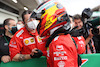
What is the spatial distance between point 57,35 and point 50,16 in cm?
16

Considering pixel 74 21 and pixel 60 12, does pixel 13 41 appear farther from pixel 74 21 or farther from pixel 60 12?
pixel 74 21

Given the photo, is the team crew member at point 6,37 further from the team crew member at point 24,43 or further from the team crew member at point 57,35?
the team crew member at point 57,35

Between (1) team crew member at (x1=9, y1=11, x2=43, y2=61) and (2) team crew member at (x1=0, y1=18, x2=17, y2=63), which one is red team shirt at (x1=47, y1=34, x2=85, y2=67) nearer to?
(1) team crew member at (x1=9, y1=11, x2=43, y2=61)

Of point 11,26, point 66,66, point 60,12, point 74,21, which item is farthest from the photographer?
point 11,26

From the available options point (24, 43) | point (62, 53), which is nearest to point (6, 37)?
point (24, 43)

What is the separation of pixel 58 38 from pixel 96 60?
71 centimetres

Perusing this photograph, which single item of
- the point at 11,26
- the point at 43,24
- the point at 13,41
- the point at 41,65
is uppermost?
the point at 11,26

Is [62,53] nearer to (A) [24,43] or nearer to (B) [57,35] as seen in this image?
(B) [57,35]

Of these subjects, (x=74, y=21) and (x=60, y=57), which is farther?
(x=74, y=21)

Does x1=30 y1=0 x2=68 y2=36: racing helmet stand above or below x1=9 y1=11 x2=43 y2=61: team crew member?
above

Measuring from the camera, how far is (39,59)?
3.47ft

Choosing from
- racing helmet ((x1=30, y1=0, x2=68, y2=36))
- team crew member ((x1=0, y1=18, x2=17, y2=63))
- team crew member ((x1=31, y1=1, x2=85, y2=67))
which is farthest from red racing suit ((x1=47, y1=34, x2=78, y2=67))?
team crew member ((x1=0, y1=18, x2=17, y2=63))

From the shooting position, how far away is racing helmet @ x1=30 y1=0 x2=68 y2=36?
2.09ft

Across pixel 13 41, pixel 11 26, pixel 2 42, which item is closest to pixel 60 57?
pixel 13 41
